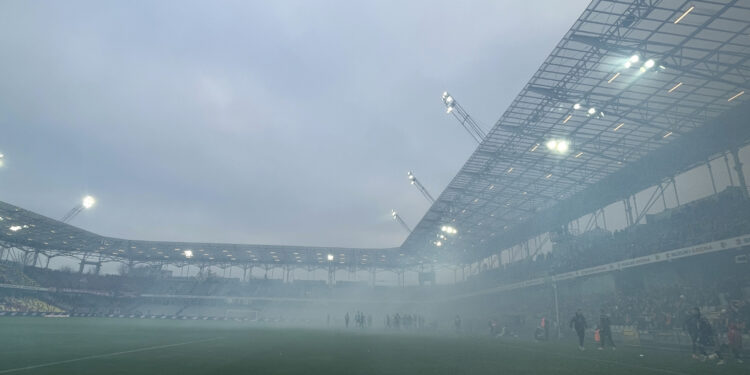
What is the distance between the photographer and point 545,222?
151 ft

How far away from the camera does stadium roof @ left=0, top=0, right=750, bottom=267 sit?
18.4 m

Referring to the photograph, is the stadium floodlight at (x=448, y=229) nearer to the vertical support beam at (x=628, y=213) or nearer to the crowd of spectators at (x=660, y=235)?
the crowd of spectators at (x=660, y=235)

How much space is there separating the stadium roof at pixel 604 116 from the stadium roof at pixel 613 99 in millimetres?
66

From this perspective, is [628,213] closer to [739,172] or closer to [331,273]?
[739,172]

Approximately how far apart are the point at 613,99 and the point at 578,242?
67.9ft

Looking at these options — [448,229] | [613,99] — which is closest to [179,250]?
[448,229]

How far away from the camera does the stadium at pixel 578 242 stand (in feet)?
42.1

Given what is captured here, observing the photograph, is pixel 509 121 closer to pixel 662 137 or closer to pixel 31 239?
pixel 662 137

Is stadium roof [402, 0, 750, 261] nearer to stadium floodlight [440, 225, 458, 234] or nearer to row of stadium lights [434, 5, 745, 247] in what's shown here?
row of stadium lights [434, 5, 745, 247]

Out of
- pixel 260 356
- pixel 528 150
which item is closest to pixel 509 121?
pixel 528 150

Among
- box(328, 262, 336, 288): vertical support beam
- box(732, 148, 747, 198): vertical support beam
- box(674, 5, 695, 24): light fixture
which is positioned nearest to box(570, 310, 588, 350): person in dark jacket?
box(674, 5, 695, 24): light fixture

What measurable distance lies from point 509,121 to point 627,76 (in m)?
7.10

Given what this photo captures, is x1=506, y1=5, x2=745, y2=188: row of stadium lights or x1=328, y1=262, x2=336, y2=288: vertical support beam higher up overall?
x1=506, y1=5, x2=745, y2=188: row of stadium lights

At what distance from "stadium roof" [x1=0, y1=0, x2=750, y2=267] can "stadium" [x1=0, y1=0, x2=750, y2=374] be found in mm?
116
